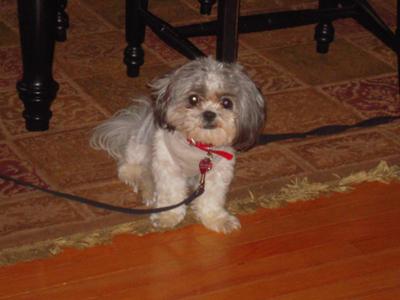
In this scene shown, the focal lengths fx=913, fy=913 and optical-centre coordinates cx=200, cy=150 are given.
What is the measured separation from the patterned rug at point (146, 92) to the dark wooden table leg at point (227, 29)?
1.17ft

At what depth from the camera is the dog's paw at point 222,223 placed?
2473mm

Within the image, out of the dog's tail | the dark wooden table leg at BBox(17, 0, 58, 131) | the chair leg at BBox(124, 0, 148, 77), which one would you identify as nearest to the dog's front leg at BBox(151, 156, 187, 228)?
the dog's tail

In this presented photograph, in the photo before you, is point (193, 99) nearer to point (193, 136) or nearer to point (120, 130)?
point (193, 136)

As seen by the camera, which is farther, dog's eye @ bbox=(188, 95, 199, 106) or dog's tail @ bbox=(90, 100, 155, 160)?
dog's tail @ bbox=(90, 100, 155, 160)

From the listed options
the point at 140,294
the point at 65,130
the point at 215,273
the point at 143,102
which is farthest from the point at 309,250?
the point at 65,130

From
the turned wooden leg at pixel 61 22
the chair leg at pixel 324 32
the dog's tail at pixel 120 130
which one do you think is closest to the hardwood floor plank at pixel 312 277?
the dog's tail at pixel 120 130

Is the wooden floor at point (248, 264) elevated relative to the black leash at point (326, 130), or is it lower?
lower

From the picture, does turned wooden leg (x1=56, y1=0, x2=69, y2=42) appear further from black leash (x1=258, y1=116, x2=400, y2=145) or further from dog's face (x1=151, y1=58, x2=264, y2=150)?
dog's face (x1=151, y1=58, x2=264, y2=150)

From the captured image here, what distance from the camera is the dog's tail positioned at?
8.87 feet

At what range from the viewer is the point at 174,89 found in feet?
7.50

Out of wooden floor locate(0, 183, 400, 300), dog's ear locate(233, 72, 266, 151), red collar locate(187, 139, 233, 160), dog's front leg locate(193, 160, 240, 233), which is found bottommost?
wooden floor locate(0, 183, 400, 300)

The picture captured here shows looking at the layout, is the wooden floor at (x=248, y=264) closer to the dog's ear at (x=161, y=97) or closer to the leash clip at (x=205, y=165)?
the leash clip at (x=205, y=165)

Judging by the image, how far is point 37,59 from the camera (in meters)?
2.78

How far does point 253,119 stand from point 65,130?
0.87m
